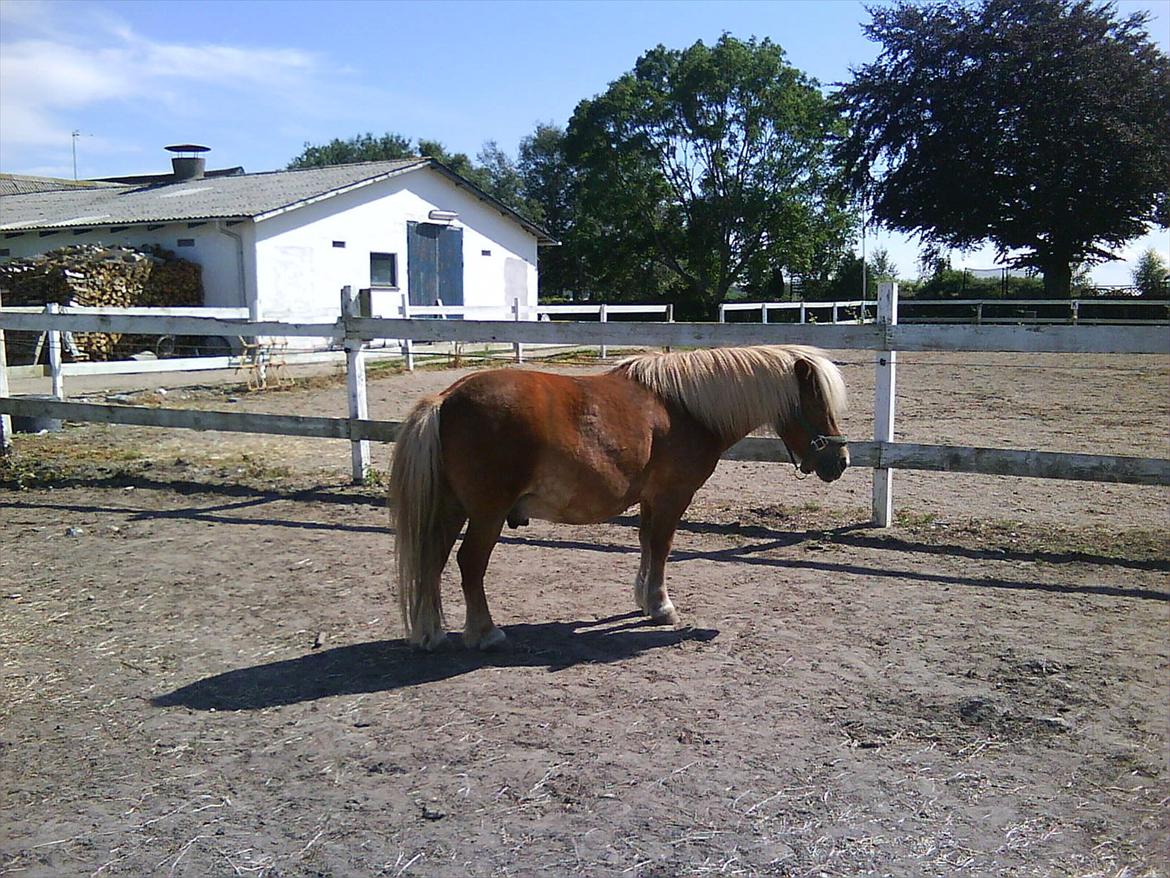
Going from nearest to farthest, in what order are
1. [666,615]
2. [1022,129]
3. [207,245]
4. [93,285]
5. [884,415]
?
[666,615] < [884,415] < [93,285] < [207,245] < [1022,129]

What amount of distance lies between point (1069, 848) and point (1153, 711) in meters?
1.14

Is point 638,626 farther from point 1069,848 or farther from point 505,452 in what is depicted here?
point 1069,848

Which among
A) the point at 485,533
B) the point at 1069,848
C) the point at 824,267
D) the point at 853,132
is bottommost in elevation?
the point at 1069,848

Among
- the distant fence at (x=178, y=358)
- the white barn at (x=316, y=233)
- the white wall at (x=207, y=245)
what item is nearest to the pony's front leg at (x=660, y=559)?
the distant fence at (x=178, y=358)

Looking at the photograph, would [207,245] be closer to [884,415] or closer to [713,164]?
[884,415]

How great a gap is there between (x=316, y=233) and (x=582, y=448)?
18.9 metres

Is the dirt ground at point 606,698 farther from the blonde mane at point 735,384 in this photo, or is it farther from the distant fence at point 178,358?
the distant fence at point 178,358

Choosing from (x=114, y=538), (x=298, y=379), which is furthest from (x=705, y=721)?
Result: (x=298, y=379)

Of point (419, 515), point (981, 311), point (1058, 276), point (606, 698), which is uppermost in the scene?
point (1058, 276)

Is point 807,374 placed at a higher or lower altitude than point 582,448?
higher

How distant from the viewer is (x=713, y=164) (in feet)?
125

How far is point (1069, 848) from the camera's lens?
267cm

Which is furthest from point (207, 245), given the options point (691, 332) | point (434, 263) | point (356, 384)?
point (691, 332)

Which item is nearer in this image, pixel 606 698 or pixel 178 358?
pixel 606 698
